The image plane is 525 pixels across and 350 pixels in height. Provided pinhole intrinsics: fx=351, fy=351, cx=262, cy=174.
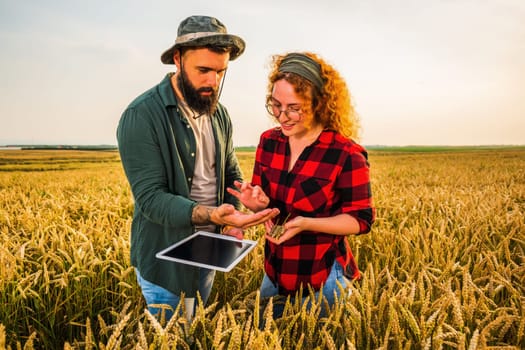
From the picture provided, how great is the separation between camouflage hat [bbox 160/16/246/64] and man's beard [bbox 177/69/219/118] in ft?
0.67

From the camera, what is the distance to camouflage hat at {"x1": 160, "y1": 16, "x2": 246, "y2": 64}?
213 centimetres

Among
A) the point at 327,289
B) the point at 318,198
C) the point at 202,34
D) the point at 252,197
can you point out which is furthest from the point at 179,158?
the point at 327,289

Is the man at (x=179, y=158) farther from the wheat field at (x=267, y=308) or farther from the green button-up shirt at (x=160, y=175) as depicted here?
the wheat field at (x=267, y=308)

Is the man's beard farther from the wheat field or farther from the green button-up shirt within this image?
the wheat field

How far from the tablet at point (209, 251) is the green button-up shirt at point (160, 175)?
12 centimetres

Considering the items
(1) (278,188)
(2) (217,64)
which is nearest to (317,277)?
(1) (278,188)

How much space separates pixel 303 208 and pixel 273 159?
38 centimetres

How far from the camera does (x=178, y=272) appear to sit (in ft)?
7.37

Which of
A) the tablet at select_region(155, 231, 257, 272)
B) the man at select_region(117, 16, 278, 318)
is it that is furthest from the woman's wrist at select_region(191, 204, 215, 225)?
the tablet at select_region(155, 231, 257, 272)

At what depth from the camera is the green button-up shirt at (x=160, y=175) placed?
2012 mm

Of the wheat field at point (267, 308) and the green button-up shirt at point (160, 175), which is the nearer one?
the wheat field at point (267, 308)

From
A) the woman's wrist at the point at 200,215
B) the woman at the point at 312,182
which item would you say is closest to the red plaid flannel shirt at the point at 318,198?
the woman at the point at 312,182

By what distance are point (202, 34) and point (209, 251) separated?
130 centimetres

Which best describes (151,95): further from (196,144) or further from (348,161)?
(348,161)
